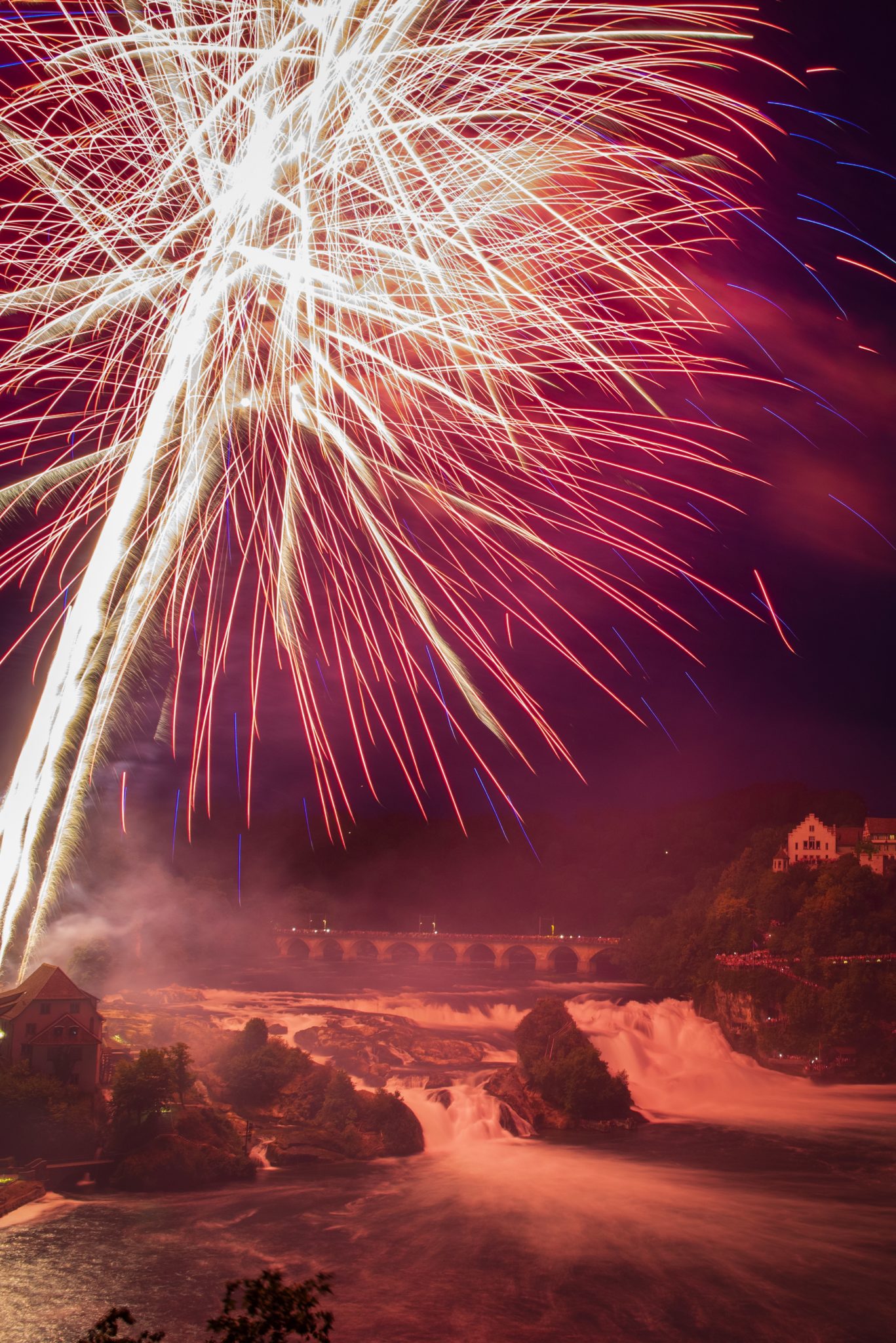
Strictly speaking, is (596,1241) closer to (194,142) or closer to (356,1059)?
(356,1059)

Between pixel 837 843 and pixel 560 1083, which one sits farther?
pixel 837 843

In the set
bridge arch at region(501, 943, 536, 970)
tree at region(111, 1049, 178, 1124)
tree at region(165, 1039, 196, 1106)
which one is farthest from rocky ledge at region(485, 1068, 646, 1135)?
bridge arch at region(501, 943, 536, 970)

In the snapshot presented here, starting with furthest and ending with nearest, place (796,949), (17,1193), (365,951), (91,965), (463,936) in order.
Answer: (463,936), (365,951), (796,949), (91,965), (17,1193)

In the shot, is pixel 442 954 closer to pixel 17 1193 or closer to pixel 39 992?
pixel 39 992

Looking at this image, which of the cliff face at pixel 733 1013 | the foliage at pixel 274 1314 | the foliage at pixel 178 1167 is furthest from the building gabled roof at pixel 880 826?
the foliage at pixel 274 1314

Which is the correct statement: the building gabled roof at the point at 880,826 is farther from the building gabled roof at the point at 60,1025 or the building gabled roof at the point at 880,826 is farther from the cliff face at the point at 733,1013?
the building gabled roof at the point at 60,1025

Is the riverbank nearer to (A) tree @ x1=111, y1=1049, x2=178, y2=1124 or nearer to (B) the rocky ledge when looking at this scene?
(A) tree @ x1=111, y1=1049, x2=178, y2=1124

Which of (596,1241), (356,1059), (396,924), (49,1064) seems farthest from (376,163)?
(396,924)

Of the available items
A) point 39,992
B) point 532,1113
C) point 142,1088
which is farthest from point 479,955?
point 39,992
